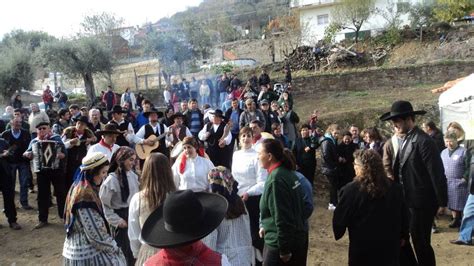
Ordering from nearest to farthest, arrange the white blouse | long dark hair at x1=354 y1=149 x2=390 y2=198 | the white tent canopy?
long dark hair at x1=354 y1=149 x2=390 y2=198, the white blouse, the white tent canopy

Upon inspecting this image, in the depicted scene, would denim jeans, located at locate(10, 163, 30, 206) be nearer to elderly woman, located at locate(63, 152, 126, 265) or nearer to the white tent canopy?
elderly woman, located at locate(63, 152, 126, 265)

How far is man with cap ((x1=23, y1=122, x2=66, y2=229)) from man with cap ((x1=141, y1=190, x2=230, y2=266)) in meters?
5.82

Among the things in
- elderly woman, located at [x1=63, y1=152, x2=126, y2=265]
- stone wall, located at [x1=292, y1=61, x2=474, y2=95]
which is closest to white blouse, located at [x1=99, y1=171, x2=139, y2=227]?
elderly woman, located at [x1=63, y1=152, x2=126, y2=265]

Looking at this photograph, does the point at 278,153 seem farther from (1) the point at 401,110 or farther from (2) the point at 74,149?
(2) the point at 74,149

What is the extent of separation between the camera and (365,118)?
55.1 ft

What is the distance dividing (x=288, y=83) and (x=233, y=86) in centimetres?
419

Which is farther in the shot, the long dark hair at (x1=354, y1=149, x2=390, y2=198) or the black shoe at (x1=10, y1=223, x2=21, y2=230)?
the black shoe at (x1=10, y1=223, x2=21, y2=230)

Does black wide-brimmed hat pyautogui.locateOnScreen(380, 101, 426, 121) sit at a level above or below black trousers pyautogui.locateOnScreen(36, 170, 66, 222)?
above

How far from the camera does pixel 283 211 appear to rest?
3.91 metres

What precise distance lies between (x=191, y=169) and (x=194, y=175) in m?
0.09

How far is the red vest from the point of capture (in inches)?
92.7

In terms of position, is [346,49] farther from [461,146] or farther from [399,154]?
[399,154]

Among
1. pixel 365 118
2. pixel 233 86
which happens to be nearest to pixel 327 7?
pixel 233 86

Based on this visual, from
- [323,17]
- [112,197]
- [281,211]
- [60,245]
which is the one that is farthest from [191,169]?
[323,17]
